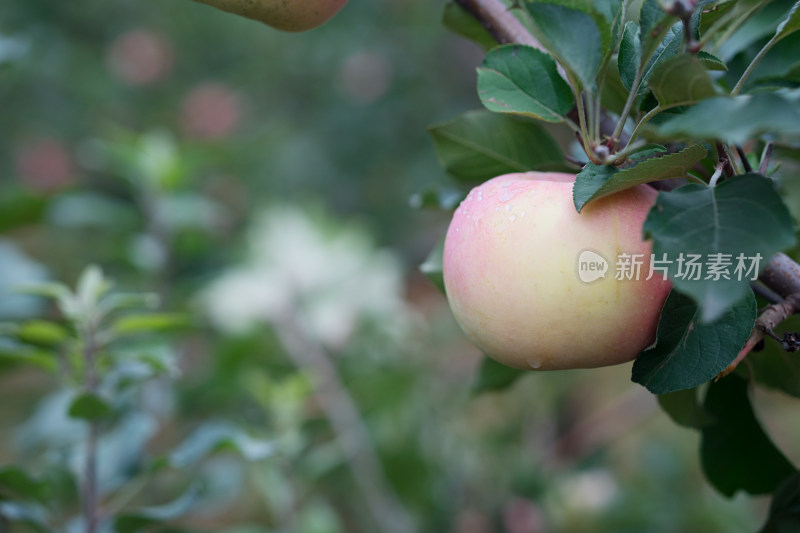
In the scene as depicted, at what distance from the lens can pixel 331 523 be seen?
0.83m

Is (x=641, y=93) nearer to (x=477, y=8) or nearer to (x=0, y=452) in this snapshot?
(x=477, y=8)

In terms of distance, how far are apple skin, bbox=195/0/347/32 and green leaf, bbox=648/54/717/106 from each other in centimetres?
20

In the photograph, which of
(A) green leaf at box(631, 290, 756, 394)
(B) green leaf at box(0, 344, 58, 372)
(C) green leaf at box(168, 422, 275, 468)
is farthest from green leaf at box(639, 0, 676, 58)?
(B) green leaf at box(0, 344, 58, 372)

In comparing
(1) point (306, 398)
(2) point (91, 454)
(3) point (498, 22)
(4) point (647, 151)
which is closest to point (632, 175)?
(4) point (647, 151)

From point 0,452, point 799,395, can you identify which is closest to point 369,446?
point 799,395

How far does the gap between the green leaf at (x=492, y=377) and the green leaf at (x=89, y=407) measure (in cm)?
29

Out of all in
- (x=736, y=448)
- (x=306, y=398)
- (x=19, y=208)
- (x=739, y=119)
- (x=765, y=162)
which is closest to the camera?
(x=739, y=119)

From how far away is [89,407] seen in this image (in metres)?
0.52

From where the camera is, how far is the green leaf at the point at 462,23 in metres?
0.44

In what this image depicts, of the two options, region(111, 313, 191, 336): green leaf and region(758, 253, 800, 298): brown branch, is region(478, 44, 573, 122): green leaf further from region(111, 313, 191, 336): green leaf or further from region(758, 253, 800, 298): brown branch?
region(111, 313, 191, 336): green leaf

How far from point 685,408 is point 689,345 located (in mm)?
135

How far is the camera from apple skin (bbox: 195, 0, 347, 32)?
1.23 ft

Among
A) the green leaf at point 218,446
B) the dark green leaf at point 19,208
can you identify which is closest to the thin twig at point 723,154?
the green leaf at point 218,446

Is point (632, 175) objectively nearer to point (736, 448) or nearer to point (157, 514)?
point (736, 448)
